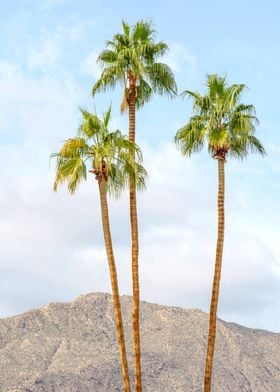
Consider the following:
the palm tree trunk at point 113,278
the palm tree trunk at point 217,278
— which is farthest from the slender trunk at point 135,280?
the palm tree trunk at point 217,278

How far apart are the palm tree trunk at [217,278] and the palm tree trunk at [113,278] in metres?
3.17

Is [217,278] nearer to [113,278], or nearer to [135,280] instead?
[135,280]

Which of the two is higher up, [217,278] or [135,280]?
[217,278]

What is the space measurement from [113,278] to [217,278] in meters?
4.05

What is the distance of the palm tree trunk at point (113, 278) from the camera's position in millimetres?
33062

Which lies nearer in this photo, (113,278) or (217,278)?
Answer: (113,278)

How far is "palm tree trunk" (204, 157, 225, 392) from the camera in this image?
33963 millimetres

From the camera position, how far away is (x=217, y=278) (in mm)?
34438

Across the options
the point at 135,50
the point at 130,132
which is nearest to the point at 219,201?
the point at 130,132

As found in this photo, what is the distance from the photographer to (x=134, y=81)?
37.2m

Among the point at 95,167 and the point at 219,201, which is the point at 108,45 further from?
the point at 219,201

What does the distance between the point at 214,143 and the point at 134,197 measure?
13.1 ft

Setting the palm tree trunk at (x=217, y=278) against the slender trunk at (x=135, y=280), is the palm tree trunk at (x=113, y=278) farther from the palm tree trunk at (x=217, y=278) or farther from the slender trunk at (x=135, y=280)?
the palm tree trunk at (x=217, y=278)

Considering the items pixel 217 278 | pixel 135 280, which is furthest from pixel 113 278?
pixel 217 278
